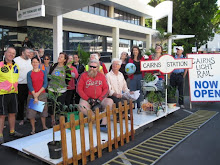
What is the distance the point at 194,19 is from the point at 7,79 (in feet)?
93.0

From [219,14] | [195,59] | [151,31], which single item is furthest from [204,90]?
[219,14]

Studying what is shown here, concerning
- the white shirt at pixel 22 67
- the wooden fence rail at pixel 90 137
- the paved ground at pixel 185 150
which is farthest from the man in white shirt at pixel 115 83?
the white shirt at pixel 22 67

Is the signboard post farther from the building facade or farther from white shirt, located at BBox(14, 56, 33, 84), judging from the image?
white shirt, located at BBox(14, 56, 33, 84)

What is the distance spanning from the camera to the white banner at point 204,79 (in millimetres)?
8070

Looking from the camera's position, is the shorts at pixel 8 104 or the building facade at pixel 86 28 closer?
the shorts at pixel 8 104

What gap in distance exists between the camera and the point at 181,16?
29391mm

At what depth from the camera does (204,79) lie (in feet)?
26.6

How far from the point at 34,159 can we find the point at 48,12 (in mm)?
8296

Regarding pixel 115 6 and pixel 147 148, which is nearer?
pixel 147 148

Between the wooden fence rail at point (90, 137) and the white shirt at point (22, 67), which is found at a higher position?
the white shirt at point (22, 67)

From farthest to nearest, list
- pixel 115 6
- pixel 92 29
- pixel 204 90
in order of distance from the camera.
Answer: pixel 115 6
pixel 92 29
pixel 204 90

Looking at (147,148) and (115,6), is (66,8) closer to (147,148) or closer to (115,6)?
(147,148)

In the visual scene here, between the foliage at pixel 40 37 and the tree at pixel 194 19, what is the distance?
64.5 ft

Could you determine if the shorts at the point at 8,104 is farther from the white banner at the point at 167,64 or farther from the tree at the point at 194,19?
the tree at the point at 194,19
